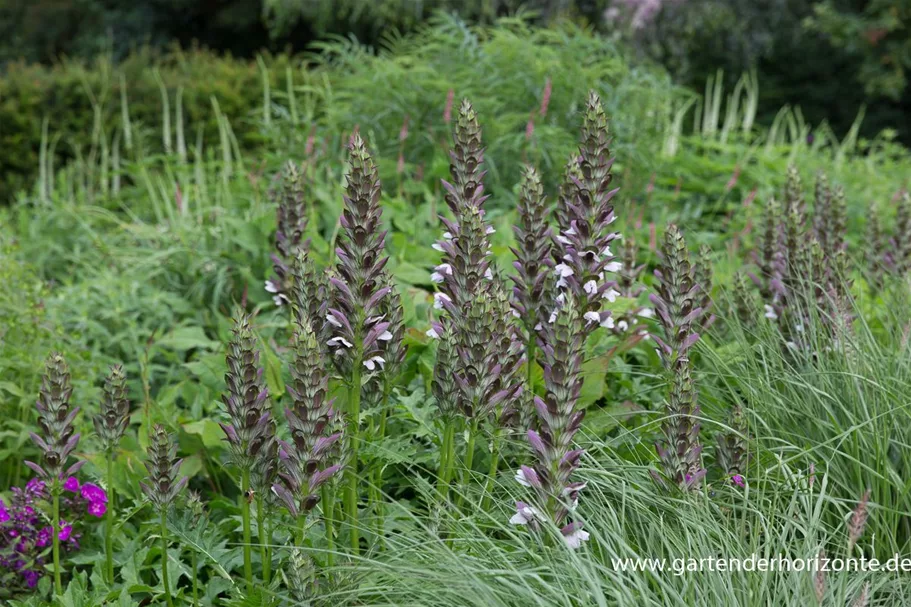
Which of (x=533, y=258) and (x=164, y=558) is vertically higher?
(x=533, y=258)

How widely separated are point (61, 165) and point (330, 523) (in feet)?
25.1

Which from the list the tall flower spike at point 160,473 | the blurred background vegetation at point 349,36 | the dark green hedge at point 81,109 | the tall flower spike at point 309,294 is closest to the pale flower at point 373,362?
the tall flower spike at point 309,294

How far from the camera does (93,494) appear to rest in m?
3.12

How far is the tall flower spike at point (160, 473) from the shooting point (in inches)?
95.3

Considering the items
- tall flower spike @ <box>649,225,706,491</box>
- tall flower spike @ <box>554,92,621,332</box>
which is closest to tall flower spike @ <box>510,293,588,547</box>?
tall flower spike @ <box>649,225,706,491</box>

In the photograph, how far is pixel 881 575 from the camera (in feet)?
8.30

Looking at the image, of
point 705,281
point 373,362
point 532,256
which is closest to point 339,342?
point 373,362

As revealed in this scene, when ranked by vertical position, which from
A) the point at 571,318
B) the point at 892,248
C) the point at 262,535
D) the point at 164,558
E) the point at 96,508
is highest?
the point at 571,318

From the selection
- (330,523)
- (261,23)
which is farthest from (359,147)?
(261,23)

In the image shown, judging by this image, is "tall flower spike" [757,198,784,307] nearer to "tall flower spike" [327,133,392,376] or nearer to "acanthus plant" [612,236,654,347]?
"acanthus plant" [612,236,654,347]

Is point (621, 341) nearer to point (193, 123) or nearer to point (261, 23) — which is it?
point (193, 123)

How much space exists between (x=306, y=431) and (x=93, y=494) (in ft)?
4.20

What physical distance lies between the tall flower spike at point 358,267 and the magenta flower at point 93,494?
1.23m

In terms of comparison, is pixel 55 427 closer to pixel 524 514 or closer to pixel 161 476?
pixel 161 476
